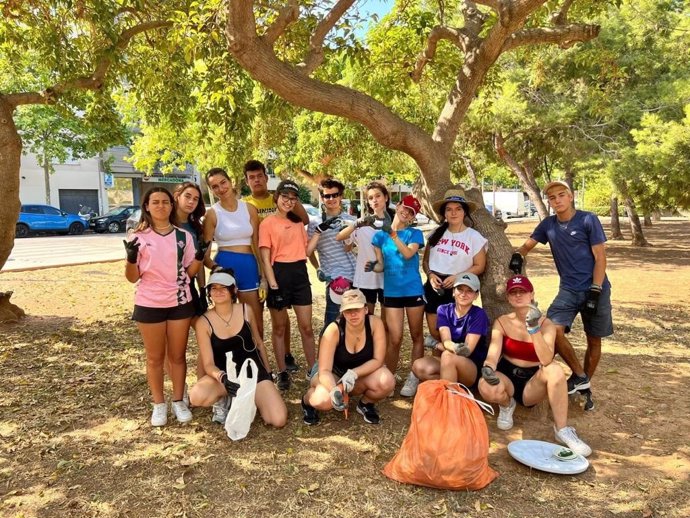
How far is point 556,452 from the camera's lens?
10.7 feet

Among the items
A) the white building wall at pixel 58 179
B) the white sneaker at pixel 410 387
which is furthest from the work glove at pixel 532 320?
the white building wall at pixel 58 179

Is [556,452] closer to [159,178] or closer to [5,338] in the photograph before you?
[5,338]

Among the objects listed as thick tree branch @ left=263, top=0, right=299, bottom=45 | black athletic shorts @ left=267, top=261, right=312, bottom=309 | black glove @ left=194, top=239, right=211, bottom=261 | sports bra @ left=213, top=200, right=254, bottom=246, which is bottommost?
black athletic shorts @ left=267, top=261, right=312, bottom=309

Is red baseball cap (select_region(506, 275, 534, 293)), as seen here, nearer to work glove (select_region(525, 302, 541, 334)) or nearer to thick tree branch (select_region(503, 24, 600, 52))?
work glove (select_region(525, 302, 541, 334))

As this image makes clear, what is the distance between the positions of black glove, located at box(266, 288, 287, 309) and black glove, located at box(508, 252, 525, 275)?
6.36 feet

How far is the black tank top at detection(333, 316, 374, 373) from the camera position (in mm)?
3838

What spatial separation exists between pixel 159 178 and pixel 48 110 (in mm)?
13486

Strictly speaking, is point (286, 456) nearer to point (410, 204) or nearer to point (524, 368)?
point (524, 368)

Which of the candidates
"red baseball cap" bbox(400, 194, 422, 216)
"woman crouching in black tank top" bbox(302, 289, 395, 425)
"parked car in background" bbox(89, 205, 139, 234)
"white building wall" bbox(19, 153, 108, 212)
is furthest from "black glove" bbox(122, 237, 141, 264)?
"white building wall" bbox(19, 153, 108, 212)

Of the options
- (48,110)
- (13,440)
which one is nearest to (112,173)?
(48,110)

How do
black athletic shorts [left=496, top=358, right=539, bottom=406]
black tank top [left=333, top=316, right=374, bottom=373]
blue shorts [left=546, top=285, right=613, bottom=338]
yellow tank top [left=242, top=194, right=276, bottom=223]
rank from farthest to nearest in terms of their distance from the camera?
yellow tank top [left=242, top=194, right=276, bottom=223], blue shorts [left=546, top=285, right=613, bottom=338], black tank top [left=333, top=316, right=374, bottom=373], black athletic shorts [left=496, top=358, right=539, bottom=406]

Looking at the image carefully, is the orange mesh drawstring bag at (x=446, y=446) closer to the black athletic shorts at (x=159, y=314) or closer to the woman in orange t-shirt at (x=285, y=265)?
the woman in orange t-shirt at (x=285, y=265)

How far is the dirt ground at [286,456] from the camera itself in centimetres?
288

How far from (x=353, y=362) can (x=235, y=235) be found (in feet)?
4.75
